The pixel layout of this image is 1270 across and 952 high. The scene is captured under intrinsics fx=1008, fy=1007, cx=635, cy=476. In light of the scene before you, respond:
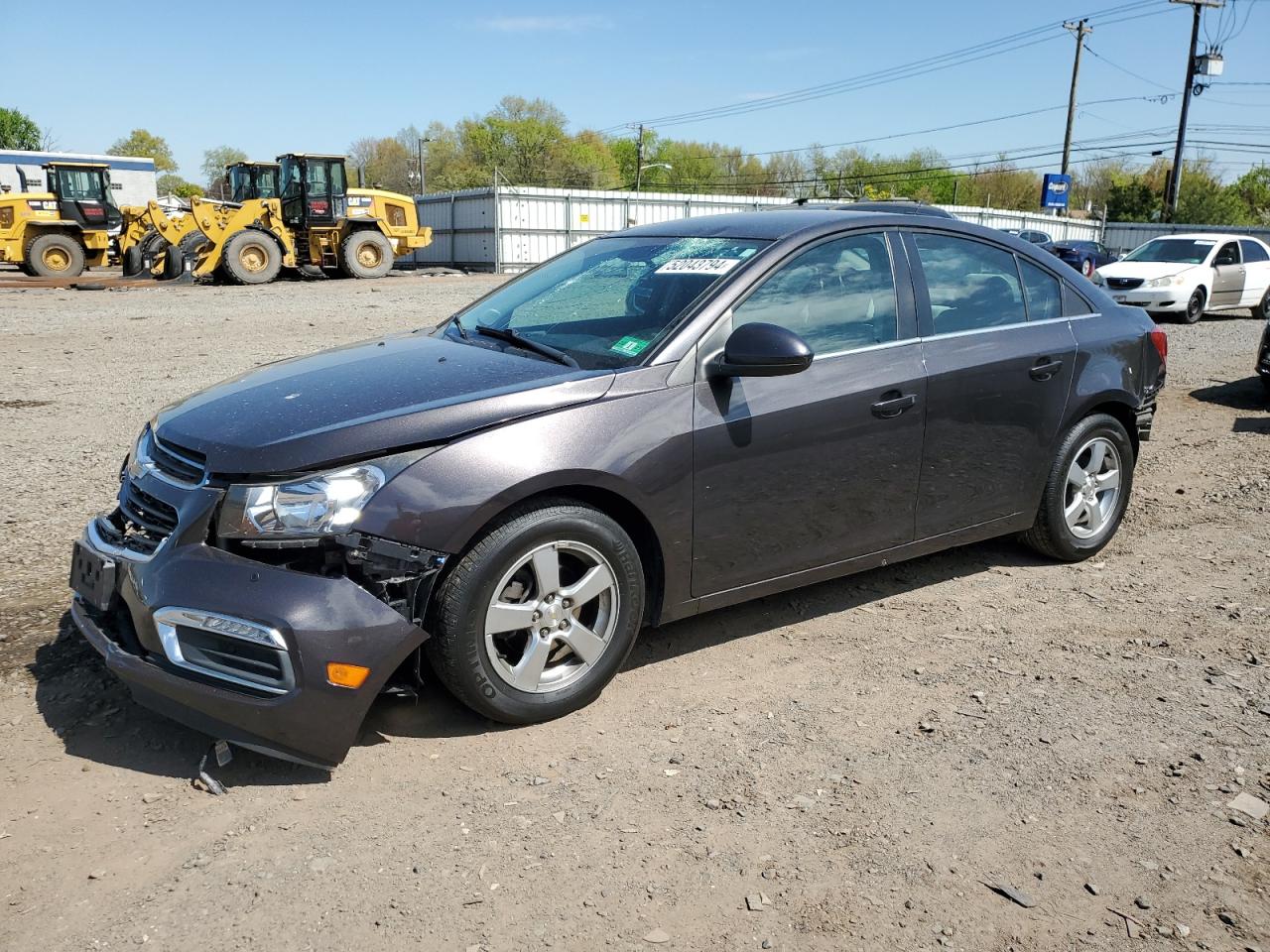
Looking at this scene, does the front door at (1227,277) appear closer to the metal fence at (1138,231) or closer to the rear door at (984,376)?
the rear door at (984,376)

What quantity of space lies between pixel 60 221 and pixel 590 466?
27.5m

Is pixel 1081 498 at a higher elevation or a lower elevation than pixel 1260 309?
lower

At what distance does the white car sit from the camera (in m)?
18.0

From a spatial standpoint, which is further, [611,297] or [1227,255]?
[1227,255]

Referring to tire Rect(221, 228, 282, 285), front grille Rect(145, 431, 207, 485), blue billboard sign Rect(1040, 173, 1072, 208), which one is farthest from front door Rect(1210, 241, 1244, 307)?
blue billboard sign Rect(1040, 173, 1072, 208)

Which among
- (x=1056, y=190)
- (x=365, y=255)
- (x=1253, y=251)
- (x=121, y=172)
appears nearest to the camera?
(x=1253, y=251)

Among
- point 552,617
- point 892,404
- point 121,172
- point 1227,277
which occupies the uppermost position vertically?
point 121,172

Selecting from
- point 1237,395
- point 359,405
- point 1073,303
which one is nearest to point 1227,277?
point 1237,395

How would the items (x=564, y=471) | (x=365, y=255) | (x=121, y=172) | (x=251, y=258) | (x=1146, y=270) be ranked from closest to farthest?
(x=564, y=471) → (x=1146, y=270) → (x=251, y=258) → (x=365, y=255) → (x=121, y=172)

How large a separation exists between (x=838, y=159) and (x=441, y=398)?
9632cm

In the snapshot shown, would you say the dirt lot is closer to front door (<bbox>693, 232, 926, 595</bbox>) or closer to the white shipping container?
front door (<bbox>693, 232, 926, 595</bbox>)

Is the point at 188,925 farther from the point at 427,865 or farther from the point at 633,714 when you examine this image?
the point at 633,714

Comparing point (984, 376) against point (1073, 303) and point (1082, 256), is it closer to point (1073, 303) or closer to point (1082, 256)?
point (1073, 303)

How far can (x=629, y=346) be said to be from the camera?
12.1ft
